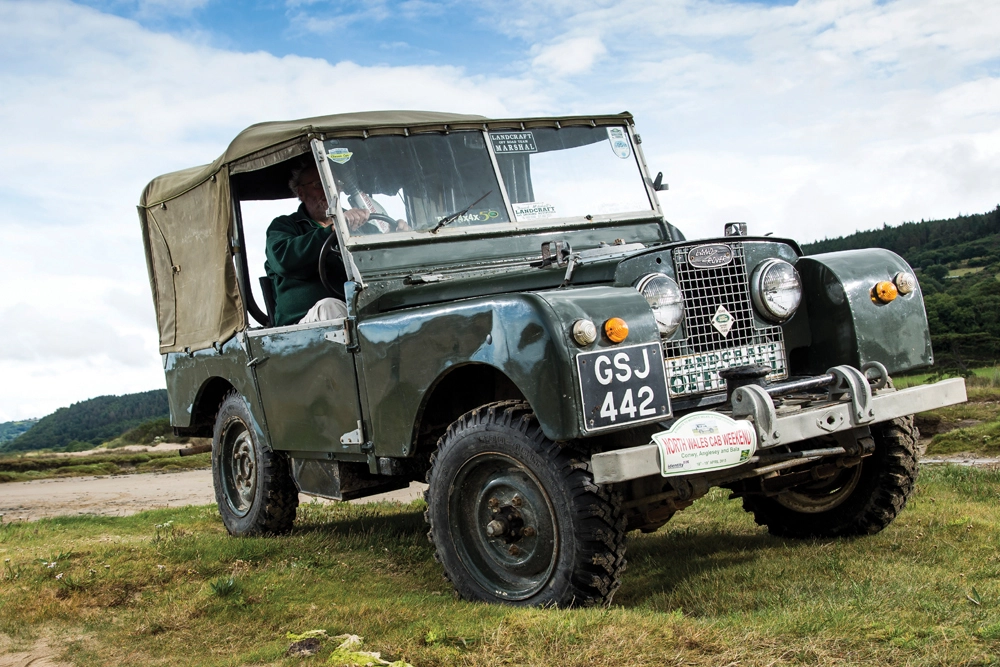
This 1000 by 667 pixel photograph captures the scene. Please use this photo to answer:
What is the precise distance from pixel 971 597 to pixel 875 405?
0.88 metres

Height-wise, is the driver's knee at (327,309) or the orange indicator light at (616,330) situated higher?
the driver's knee at (327,309)

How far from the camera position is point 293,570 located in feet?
17.1

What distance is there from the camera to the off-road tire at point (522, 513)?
12.4 feet

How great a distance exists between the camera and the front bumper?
3.56 meters

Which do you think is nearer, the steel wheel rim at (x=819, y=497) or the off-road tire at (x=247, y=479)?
the steel wheel rim at (x=819, y=497)

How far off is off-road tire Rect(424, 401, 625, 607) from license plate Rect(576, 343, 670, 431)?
0.83 ft

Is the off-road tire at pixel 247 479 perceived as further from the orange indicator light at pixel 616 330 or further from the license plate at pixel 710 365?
the orange indicator light at pixel 616 330

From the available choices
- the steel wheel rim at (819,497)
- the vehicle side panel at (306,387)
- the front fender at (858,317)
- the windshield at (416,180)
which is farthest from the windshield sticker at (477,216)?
the steel wheel rim at (819,497)

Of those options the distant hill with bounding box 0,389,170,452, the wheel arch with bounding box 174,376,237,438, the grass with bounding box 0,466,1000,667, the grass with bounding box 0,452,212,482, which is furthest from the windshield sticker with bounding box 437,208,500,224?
the distant hill with bounding box 0,389,170,452

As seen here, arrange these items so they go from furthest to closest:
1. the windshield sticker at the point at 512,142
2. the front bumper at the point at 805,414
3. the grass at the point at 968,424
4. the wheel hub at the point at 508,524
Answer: the grass at the point at 968,424, the windshield sticker at the point at 512,142, the wheel hub at the point at 508,524, the front bumper at the point at 805,414

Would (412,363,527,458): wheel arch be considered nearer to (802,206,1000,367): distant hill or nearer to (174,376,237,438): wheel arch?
(174,376,237,438): wheel arch

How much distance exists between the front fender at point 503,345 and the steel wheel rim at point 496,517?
1.39 ft

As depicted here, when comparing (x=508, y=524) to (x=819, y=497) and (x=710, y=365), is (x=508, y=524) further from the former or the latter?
(x=819, y=497)

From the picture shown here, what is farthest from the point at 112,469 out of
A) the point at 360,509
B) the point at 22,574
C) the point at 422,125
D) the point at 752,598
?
the point at 752,598
